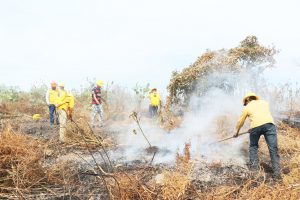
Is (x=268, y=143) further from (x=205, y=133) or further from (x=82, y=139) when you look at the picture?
(x=82, y=139)

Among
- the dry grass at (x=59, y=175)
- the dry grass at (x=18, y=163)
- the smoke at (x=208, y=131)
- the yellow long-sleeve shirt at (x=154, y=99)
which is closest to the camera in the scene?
the dry grass at (x=18, y=163)

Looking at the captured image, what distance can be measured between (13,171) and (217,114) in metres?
7.11

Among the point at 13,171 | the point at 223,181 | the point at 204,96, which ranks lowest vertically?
the point at 223,181

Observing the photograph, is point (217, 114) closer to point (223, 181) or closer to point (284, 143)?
point (284, 143)

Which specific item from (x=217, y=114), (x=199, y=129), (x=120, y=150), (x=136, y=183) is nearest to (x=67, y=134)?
(x=120, y=150)

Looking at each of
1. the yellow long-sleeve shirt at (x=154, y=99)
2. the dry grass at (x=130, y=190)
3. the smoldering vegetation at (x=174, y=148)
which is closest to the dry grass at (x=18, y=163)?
the smoldering vegetation at (x=174, y=148)

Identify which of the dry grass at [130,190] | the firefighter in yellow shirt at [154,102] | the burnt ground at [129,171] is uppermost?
the firefighter in yellow shirt at [154,102]

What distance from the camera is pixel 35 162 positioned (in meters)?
6.40

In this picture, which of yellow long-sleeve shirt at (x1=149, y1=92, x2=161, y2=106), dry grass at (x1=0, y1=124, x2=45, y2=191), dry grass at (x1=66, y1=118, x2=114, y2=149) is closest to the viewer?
dry grass at (x1=0, y1=124, x2=45, y2=191)

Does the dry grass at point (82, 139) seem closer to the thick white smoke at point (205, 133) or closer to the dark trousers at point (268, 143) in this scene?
the thick white smoke at point (205, 133)

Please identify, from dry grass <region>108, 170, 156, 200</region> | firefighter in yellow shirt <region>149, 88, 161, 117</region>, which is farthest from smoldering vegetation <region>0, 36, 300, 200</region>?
firefighter in yellow shirt <region>149, 88, 161, 117</region>

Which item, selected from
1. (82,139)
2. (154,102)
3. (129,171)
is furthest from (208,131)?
(154,102)

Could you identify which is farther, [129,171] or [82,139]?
[82,139]

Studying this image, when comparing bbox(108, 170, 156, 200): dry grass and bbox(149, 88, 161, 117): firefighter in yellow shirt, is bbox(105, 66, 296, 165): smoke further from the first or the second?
bbox(149, 88, 161, 117): firefighter in yellow shirt
